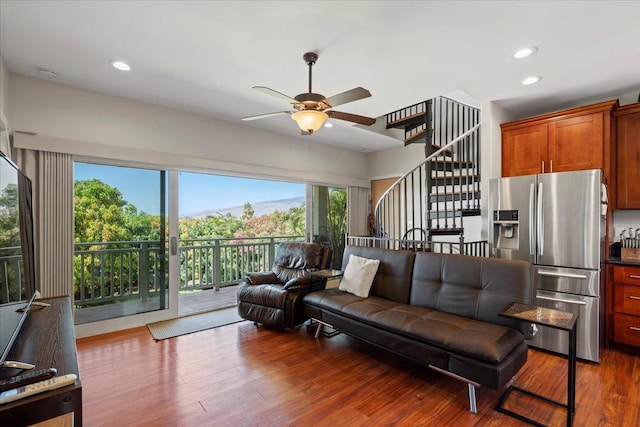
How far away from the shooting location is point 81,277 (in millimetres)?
3422

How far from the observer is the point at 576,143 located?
10.6 ft

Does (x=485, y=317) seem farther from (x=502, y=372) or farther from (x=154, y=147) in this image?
(x=154, y=147)

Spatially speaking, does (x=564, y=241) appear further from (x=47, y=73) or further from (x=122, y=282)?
(x=47, y=73)

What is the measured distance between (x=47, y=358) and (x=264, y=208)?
478 cm

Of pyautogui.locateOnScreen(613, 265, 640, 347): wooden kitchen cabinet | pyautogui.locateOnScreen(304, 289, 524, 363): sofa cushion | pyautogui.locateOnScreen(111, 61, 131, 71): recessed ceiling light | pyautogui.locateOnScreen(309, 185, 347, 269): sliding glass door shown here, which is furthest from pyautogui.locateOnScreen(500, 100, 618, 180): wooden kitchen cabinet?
pyautogui.locateOnScreen(111, 61, 131, 71): recessed ceiling light

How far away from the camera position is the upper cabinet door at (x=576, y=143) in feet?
10.2

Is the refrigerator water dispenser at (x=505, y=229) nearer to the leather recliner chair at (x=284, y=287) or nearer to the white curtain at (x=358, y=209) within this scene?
the leather recliner chair at (x=284, y=287)

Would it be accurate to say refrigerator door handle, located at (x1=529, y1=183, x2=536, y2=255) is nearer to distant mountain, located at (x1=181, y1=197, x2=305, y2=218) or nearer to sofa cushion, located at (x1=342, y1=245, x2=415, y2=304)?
sofa cushion, located at (x1=342, y1=245, x2=415, y2=304)

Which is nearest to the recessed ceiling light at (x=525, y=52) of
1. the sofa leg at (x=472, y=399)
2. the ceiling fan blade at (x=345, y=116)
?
the ceiling fan blade at (x=345, y=116)

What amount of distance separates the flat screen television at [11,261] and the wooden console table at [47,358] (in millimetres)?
74

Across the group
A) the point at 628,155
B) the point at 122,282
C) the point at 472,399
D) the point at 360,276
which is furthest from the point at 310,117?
the point at 628,155

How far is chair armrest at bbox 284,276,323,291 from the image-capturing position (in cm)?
349

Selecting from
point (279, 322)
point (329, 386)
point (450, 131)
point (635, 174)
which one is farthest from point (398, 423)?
point (450, 131)

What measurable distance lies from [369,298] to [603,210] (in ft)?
7.70
